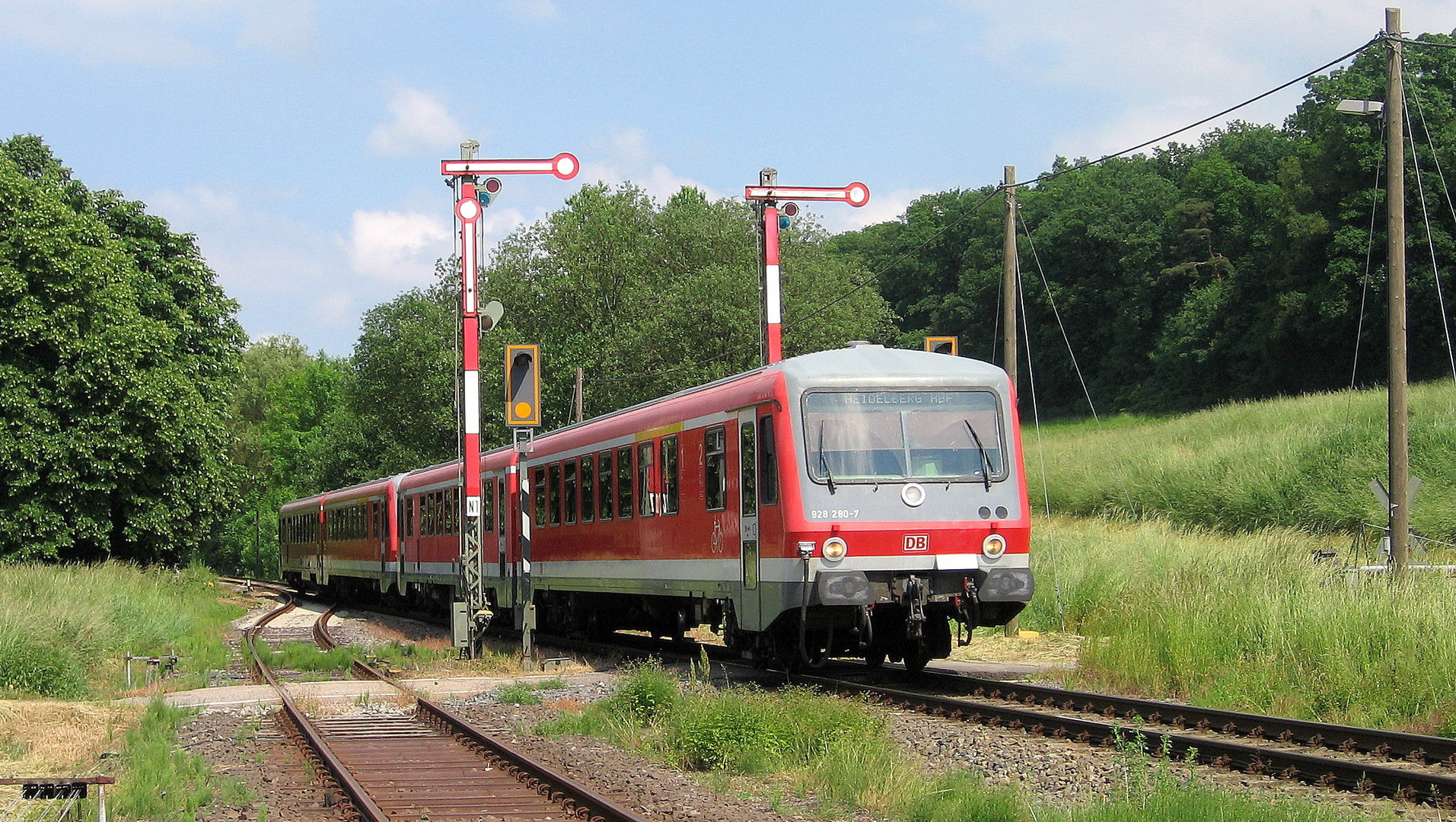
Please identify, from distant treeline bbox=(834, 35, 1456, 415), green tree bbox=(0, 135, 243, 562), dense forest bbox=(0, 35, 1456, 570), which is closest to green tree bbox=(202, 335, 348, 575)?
dense forest bbox=(0, 35, 1456, 570)

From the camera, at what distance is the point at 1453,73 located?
5922 centimetres

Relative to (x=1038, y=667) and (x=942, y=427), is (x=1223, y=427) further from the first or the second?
(x=942, y=427)

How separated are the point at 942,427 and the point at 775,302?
8.10m

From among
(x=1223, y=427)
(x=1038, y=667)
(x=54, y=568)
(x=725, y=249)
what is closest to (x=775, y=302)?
(x=1038, y=667)

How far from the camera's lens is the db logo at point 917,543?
13.6 meters

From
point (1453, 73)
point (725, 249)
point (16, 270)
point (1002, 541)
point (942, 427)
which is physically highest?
point (1453, 73)

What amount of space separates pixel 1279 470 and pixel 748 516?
83.2ft

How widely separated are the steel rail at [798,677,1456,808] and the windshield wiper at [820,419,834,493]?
205 centimetres

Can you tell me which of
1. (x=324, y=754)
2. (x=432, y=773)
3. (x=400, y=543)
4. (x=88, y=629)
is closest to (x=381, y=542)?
(x=400, y=543)

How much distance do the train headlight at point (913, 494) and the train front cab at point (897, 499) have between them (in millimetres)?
17

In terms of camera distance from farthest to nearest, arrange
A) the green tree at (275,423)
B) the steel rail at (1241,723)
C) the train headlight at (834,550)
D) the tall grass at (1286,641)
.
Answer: the green tree at (275,423)
the train headlight at (834,550)
the tall grass at (1286,641)
the steel rail at (1241,723)

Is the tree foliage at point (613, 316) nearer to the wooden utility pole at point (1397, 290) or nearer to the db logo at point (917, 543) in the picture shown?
the wooden utility pole at point (1397, 290)

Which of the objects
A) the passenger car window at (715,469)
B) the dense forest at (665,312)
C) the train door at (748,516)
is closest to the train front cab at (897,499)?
the train door at (748,516)

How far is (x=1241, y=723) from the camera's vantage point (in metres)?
10.9
